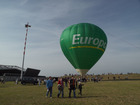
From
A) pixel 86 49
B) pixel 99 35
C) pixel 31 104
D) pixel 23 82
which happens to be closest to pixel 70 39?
pixel 86 49

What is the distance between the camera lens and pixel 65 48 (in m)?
37.8

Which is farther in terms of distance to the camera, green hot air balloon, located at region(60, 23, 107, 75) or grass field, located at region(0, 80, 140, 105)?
green hot air balloon, located at region(60, 23, 107, 75)

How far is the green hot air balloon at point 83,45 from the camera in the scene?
35.2 metres

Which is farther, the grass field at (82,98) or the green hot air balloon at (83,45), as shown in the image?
the green hot air balloon at (83,45)

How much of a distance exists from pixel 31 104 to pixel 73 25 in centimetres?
3176

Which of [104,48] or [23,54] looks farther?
[23,54]

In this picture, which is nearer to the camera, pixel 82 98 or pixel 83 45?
pixel 82 98

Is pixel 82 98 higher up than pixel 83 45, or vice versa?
pixel 83 45

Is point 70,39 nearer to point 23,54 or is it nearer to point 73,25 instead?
point 73,25

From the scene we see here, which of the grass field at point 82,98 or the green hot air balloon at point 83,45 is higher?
the green hot air balloon at point 83,45

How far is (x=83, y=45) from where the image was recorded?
116 ft

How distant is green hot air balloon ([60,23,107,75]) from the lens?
3525 centimetres

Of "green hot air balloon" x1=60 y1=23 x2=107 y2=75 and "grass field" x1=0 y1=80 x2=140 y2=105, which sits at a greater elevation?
"green hot air balloon" x1=60 y1=23 x2=107 y2=75

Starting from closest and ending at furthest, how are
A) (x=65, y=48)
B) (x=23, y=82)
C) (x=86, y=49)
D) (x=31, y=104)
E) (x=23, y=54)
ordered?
1. (x=31, y=104)
2. (x=23, y=82)
3. (x=86, y=49)
4. (x=65, y=48)
5. (x=23, y=54)
